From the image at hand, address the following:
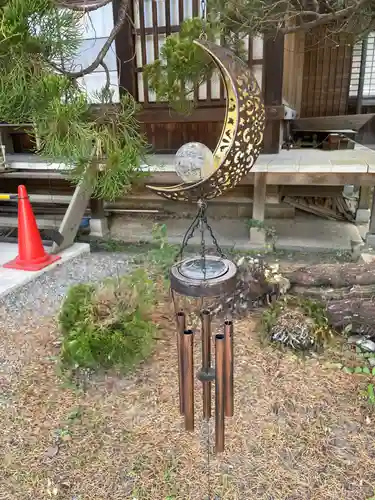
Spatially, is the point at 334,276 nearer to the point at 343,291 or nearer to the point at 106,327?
the point at 343,291

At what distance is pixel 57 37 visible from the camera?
5.73 feet

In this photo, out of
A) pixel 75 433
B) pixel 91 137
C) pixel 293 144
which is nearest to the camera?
pixel 91 137

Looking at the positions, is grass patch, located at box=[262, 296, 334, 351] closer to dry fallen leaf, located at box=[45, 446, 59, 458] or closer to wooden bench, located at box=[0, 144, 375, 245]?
dry fallen leaf, located at box=[45, 446, 59, 458]

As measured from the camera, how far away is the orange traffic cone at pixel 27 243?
4273mm

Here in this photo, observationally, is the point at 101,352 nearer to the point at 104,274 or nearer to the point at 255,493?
the point at 255,493

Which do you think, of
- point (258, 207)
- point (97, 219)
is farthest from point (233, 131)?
point (97, 219)

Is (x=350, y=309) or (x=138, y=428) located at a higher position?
(x=350, y=309)

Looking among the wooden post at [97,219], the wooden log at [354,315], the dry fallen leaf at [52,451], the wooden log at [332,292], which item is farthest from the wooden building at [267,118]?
the dry fallen leaf at [52,451]

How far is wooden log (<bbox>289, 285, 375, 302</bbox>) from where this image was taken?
119 inches

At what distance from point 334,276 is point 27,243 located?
310cm

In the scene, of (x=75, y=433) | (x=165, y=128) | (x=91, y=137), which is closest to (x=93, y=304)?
(x=75, y=433)

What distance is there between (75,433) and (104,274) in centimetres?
221

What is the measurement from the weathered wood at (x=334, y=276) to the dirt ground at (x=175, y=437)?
85cm

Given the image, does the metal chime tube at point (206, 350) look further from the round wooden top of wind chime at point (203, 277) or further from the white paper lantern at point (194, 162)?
the white paper lantern at point (194, 162)
